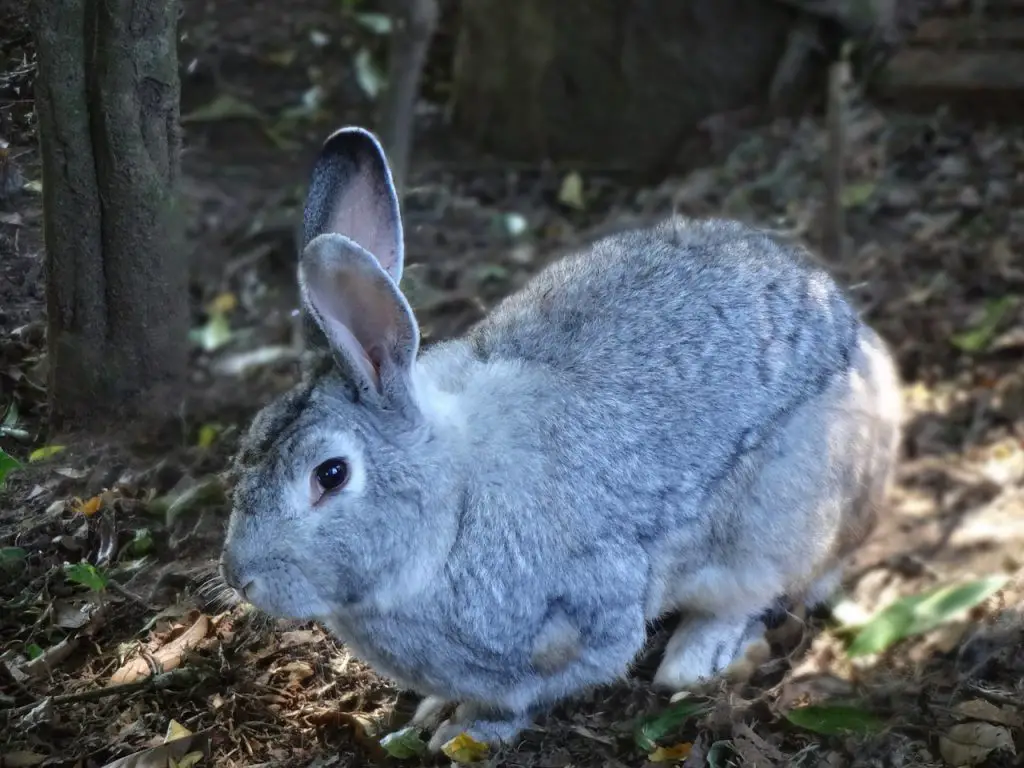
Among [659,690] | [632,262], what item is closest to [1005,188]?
[632,262]

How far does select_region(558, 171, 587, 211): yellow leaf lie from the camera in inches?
256

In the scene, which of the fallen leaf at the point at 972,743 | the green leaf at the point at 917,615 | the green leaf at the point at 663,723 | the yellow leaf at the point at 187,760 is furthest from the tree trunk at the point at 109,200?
the fallen leaf at the point at 972,743

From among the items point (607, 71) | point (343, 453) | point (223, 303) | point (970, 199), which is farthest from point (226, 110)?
point (970, 199)

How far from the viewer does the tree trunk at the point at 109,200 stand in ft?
9.61

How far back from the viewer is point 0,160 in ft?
8.70

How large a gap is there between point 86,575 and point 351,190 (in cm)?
128

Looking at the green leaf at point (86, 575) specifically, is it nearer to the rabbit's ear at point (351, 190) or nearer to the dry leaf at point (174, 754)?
the dry leaf at point (174, 754)

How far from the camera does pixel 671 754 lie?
309 cm

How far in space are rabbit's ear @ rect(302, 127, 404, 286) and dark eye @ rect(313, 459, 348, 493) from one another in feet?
1.72

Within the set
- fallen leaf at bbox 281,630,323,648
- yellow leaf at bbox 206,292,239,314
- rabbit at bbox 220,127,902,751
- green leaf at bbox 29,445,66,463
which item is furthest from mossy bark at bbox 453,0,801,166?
green leaf at bbox 29,445,66,463

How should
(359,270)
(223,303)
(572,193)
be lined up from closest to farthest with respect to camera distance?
(359,270), (223,303), (572,193)

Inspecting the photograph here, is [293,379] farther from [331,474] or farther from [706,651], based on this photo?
[706,651]

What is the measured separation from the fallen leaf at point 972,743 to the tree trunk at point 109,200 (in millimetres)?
2575

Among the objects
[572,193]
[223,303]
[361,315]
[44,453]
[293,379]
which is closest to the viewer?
[361,315]
